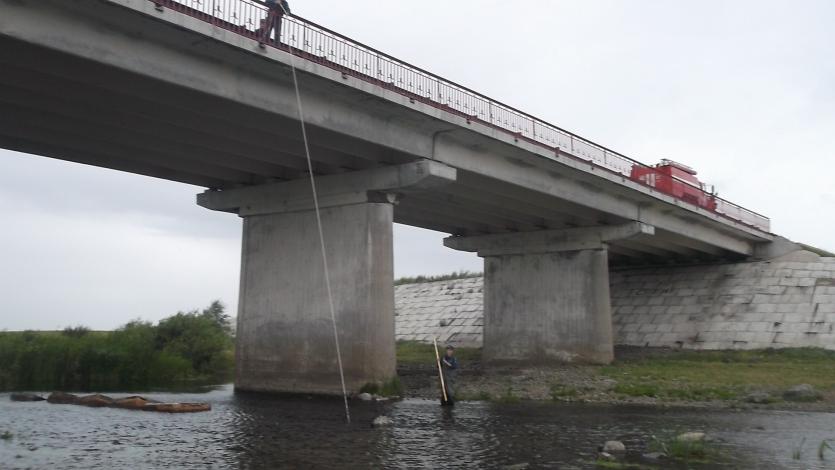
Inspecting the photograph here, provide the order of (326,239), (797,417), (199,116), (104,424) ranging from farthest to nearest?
(326,239) < (199,116) < (797,417) < (104,424)

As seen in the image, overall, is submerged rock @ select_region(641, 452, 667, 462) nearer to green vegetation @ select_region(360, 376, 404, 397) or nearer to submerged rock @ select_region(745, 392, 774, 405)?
submerged rock @ select_region(745, 392, 774, 405)

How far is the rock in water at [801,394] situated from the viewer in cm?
2350

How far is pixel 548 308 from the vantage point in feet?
128

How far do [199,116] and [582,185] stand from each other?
17.8 meters

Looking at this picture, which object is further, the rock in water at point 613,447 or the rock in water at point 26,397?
the rock in water at point 26,397

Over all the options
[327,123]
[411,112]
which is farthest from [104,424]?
[411,112]

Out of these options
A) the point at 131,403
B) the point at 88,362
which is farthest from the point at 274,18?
the point at 88,362

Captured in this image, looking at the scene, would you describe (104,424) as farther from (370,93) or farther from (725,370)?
(725,370)

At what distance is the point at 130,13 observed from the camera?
16.3 metres

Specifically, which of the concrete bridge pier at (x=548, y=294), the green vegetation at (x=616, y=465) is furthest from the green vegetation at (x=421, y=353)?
the green vegetation at (x=616, y=465)

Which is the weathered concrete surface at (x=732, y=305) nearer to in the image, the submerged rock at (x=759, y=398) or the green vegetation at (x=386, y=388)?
the submerged rock at (x=759, y=398)

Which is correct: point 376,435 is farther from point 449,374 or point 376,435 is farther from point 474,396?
point 474,396

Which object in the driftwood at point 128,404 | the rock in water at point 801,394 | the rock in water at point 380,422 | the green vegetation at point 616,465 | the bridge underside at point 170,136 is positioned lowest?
the green vegetation at point 616,465

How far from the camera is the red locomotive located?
37438mm
